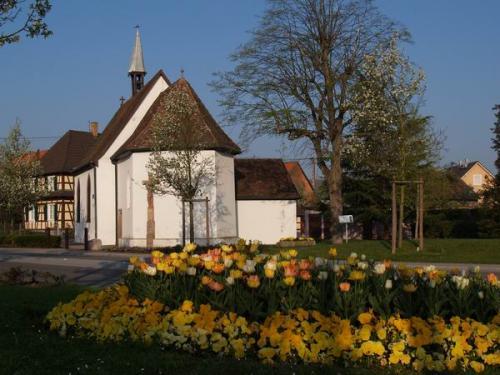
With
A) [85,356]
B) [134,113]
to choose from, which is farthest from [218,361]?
[134,113]

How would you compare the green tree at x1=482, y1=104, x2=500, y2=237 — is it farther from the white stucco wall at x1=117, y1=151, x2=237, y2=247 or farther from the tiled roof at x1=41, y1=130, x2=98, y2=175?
the tiled roof at x1=41, y1=130, x2=98, y2=175

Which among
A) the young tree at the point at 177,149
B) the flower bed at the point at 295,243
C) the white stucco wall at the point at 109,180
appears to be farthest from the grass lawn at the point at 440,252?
the white stucco wall at the point at 109,180

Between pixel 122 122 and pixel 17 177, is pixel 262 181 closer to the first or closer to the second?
pixel 122 122

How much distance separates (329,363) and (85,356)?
2.43 metres

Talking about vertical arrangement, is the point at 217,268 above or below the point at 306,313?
above

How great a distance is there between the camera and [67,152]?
64375 mm

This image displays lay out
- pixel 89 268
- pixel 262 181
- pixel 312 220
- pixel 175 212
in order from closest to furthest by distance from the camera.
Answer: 1. pixel 89 268
2. pixel 175 212
3. pixel 262 181
4. pixel 312 220

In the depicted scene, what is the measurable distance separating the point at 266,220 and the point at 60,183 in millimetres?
29641

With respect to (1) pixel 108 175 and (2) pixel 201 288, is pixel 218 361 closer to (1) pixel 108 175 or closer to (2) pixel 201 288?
(2) pixel 201 288

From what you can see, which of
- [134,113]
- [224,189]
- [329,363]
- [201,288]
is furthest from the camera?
[134,113]

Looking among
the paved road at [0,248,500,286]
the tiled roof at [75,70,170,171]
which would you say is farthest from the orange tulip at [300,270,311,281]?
the tiled roof at [75,70,170,171]

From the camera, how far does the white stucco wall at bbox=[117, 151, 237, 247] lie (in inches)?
1396

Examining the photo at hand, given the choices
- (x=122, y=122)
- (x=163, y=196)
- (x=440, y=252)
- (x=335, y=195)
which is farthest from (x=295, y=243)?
(x=122, y=122)

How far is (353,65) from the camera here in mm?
34062
